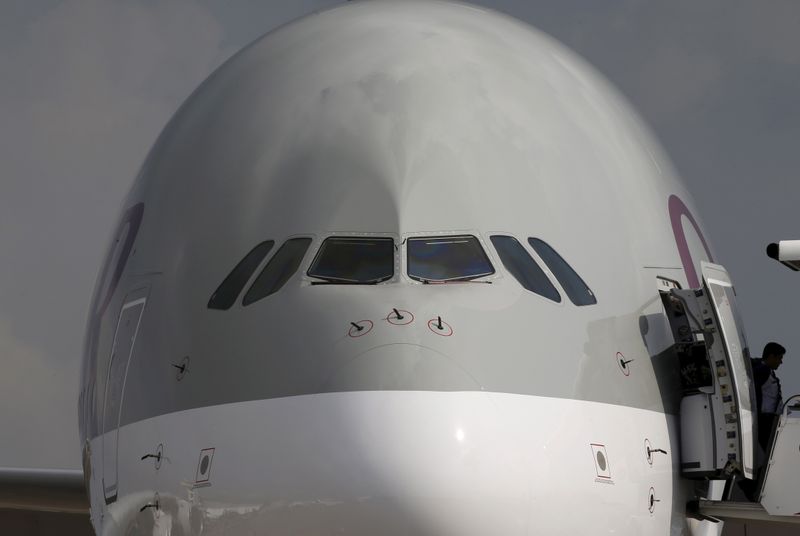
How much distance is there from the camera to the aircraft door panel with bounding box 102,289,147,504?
25.2 ft

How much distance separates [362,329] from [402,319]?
7.8 inches

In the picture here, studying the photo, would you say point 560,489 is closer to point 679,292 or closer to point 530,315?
point 530,315

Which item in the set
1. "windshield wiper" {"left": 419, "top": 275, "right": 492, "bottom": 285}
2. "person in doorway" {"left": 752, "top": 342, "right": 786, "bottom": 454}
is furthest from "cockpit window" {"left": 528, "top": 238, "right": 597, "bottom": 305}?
"person in doorway" {"left": 752, "top": 342, "right": 786, "bottom": 454}

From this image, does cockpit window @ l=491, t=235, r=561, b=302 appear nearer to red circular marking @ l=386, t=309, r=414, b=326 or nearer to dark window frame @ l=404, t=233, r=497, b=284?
dark window frame @ l=404, t=233, r=497, b=284

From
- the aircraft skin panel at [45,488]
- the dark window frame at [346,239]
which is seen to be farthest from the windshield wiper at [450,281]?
the aircraft skin panel at [45,488]

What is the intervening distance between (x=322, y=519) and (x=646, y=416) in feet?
6.52

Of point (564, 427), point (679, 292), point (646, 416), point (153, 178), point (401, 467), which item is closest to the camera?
point (401, 467)

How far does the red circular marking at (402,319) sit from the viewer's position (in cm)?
645

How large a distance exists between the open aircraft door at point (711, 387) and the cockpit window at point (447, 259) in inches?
55.9

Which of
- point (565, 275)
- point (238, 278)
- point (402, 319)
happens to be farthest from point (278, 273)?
point (565, 275)

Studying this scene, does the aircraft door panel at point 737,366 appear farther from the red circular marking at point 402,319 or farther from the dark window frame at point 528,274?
the red circular marking at point 402,319

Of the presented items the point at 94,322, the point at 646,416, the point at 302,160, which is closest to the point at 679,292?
the point at 646,416

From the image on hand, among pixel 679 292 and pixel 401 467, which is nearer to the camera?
pixel 401 467

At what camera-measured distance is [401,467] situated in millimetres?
5898
